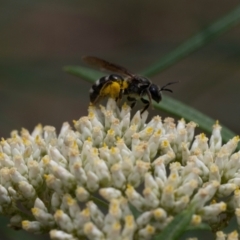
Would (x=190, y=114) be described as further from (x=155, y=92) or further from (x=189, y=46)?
(x=189, y=46)

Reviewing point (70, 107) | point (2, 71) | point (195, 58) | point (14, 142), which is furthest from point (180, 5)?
point (14, 142)

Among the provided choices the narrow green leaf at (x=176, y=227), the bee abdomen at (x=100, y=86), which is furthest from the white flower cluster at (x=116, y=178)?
the bee abdomen at (x=100, y=86)

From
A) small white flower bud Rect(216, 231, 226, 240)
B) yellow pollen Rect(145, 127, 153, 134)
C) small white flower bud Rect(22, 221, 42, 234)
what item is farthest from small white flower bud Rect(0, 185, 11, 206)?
small white flower bud Rect(216, 231, 226, 240)

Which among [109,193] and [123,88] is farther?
[123,88]

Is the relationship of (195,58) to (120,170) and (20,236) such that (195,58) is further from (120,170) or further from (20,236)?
(120,170)

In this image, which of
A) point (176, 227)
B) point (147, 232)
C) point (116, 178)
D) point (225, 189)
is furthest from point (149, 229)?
point (225, 189)
